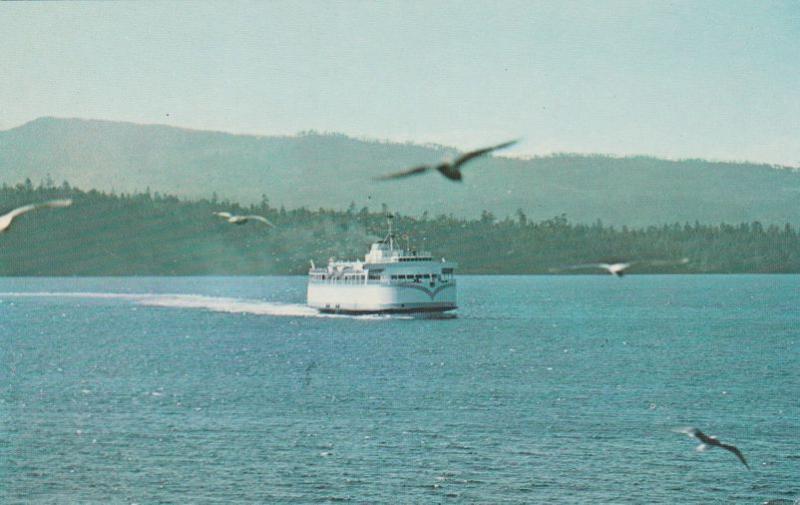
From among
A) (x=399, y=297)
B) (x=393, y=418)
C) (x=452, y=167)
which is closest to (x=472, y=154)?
(x=452, y=167)

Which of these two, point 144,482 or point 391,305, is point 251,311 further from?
point 144,482

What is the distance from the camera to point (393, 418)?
62.3 meters

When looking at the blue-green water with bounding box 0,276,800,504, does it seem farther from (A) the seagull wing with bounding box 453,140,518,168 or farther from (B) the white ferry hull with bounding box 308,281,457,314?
(A) the seagull wing with bounding box 453,140,518,168

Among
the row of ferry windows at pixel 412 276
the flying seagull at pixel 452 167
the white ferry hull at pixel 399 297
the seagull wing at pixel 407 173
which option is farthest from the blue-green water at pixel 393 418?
the seagull wing at pixel 407 173

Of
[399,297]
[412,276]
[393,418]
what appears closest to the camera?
[393,418]

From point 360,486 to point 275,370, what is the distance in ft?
140

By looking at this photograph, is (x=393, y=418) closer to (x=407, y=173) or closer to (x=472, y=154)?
(x=472, y=154)

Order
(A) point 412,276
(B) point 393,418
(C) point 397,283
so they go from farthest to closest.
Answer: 1. (C) point 397,283
2. (A) point 412,276
3. (B) point 393,418

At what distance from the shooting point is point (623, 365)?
94.2 m

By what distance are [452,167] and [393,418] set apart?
146 feet

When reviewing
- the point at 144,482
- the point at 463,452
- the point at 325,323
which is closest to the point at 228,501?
the point at 144,482

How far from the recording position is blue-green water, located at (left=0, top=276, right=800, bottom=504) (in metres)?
46.2

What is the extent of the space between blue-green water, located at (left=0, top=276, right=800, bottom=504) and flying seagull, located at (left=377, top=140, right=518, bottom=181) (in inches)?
1056

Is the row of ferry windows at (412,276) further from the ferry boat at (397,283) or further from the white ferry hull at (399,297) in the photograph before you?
the white ferry hull at (399,297)
